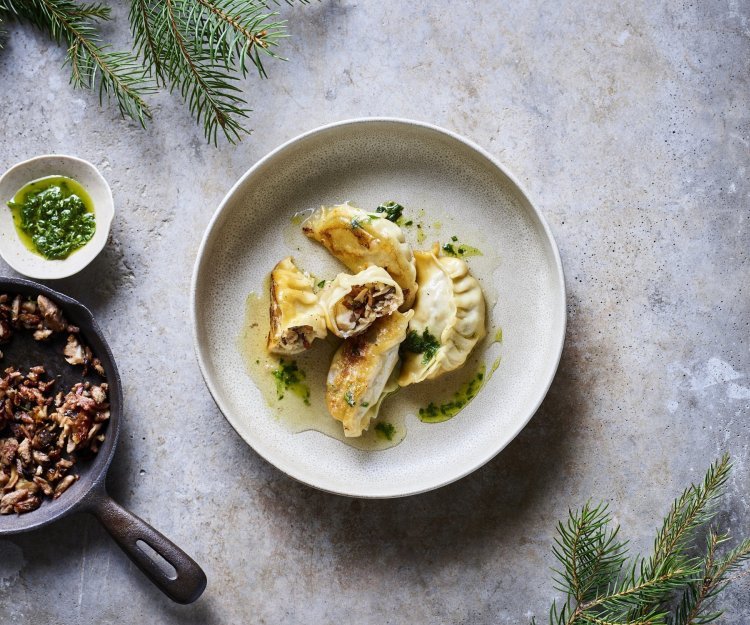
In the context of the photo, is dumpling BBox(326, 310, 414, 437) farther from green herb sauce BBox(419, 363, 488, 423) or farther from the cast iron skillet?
the cast iron skillet

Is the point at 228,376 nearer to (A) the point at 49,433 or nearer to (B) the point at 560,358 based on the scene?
(A) the point at 49,433

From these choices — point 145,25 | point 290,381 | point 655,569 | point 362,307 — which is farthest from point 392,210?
point 655,569

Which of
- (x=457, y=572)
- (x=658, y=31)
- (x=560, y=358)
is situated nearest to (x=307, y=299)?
(x=560, y=358)

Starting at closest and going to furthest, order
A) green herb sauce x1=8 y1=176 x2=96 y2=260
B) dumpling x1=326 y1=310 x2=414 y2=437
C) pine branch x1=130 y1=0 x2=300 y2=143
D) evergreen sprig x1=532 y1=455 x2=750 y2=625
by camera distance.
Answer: pine branch x1=130 y1=0 x2=300 y2=143 < evergreen sprig x1=532 y1=455 x2=750 y2=625 < dumpling x1=326 y1=310 x2=414 y2=437 < green herb sauce x1=8 y1=176 x2=96 y2=260

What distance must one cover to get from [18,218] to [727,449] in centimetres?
283

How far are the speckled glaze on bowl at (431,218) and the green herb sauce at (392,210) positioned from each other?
29 mm

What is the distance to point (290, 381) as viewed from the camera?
8.73 feet

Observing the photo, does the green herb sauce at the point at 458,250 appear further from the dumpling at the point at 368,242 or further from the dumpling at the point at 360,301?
the dumpling at the point at 360,301

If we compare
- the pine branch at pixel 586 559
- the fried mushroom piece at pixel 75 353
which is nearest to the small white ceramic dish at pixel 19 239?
the fried mushroom piece at pixel 75 353

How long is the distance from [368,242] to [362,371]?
46 cm

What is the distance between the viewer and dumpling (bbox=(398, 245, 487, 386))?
2.57 m

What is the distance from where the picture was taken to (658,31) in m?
2.74

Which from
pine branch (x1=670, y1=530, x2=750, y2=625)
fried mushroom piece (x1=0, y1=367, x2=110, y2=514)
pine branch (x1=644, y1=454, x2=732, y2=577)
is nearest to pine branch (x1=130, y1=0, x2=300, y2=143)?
fried mushroom piece (x1=0, y1=367, x2=110, y2=514)

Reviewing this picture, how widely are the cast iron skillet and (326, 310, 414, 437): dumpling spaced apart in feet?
2.46
